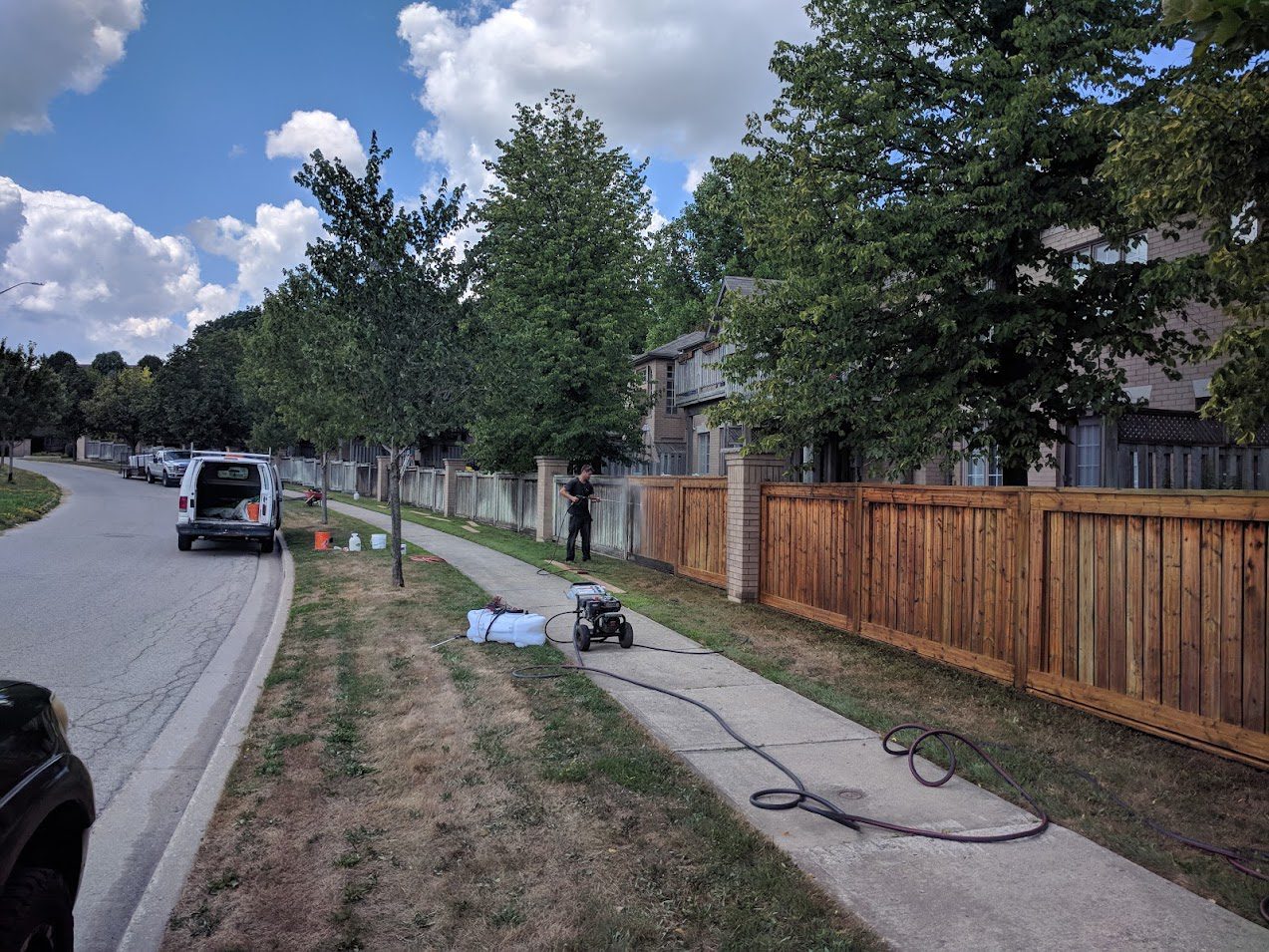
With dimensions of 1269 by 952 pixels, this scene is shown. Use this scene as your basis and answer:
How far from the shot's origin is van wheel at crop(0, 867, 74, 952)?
80.4 inches

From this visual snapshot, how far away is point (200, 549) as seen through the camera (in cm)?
1622

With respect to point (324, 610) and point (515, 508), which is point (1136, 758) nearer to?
point (324, 610)

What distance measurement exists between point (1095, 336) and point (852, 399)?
2692 mm

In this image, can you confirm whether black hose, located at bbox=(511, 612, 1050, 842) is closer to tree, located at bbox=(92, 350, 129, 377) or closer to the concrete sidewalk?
the concrete sidewalk

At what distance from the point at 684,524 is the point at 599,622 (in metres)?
5.55

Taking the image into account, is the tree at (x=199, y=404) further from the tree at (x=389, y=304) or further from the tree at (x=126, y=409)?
the tree at (x=389, y=304)

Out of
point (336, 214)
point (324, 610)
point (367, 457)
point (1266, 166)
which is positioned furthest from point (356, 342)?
point (367, 457)

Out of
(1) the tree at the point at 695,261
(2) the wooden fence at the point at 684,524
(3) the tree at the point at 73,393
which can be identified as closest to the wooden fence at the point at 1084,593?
(2) the wooden fence at the point at 684,524

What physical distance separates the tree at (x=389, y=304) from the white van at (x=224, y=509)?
16.5 feet

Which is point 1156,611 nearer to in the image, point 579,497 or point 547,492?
point 579,497

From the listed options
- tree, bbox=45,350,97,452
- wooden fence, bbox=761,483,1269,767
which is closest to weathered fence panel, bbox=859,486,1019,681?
wooden fence, bbox=761,483,1269,767

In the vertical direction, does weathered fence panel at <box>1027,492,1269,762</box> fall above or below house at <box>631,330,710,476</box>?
below

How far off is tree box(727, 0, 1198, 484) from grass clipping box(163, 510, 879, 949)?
5441 millimetres

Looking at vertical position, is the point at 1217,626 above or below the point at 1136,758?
above
